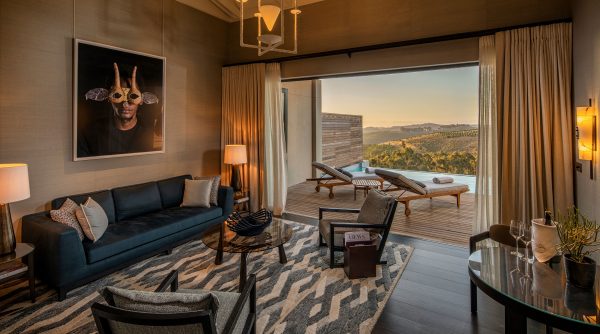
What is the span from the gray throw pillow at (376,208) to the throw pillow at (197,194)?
218 cm

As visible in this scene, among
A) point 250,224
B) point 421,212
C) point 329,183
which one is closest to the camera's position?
point 250,224

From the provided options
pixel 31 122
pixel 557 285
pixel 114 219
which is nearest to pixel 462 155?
pixel 557 285

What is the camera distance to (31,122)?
334 centimetres

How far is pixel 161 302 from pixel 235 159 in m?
3.90

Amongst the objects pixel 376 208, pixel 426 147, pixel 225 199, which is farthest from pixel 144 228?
pixel 426 147

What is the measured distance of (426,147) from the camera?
29.9ft

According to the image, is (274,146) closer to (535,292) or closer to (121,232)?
(121,232)

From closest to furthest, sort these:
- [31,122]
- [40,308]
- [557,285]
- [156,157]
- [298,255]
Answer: [557,285]
[40,308]
[31,122]
[298,255]
[156,157]

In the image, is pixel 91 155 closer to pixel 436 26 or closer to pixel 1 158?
pixel 1 158

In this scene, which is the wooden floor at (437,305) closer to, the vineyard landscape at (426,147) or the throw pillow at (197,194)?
the throw pillow at (197,194)

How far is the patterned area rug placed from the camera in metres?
2.44

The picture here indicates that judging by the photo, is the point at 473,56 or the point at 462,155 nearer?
the point at 473,56

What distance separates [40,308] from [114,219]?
51.0 inches

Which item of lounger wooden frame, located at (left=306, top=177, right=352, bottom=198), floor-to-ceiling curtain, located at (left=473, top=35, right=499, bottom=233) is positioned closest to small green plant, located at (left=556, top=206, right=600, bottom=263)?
floor-to-ceiling curtain, located at (left=473, top=35, right=499, bottom=233)
